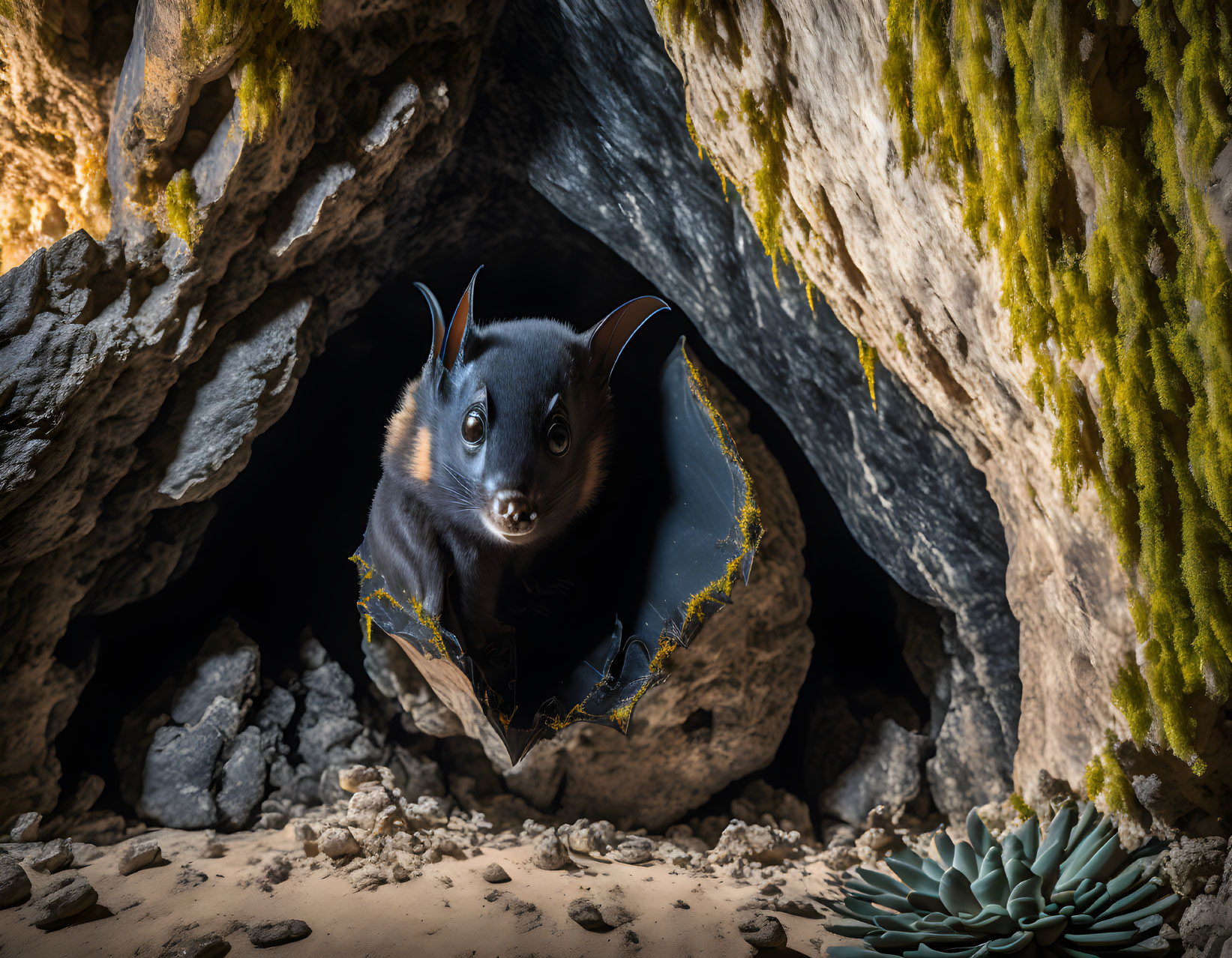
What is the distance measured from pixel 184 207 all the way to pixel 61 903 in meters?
2.27

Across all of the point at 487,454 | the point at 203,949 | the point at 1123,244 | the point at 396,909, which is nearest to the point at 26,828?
the point at 203,949

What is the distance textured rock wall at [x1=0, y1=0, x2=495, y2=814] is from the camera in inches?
95.3

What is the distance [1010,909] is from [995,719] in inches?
67.9

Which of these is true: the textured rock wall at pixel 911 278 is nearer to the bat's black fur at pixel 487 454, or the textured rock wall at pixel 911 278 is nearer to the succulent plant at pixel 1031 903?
the succulent plant at pixel 1031 903

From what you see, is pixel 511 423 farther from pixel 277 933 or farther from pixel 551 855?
pixel 551 855

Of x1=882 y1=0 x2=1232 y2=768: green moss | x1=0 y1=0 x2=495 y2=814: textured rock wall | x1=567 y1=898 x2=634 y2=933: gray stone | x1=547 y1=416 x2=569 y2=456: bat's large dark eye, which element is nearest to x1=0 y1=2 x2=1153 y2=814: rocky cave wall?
x1=0 y1=0 x2=495 y2=814: textured rock wall

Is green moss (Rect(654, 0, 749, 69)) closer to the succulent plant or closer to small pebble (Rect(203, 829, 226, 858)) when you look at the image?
the succulent plant

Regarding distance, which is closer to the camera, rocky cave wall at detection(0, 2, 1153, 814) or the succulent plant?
the succulent plant

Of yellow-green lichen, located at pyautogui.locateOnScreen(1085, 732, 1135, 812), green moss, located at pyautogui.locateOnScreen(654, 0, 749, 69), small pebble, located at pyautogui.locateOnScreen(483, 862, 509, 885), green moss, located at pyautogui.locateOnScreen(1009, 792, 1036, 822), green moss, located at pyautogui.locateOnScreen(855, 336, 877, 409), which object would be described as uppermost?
green moss, located at pyautogui.locateOnScreen(654, 0, 749, 69)

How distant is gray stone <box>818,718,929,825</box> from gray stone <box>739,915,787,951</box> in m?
1.68

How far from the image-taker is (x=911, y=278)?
7.08 feet

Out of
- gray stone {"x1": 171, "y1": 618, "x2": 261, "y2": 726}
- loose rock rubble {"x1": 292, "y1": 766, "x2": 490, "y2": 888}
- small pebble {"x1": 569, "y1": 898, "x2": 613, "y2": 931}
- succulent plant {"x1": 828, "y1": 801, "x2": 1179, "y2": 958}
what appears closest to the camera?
succulent plant {"x1": 828, "y1": 801, "x2": 1179, "y2": 958}

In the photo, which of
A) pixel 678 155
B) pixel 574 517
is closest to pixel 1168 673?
pixel 574 517

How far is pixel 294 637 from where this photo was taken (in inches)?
150
